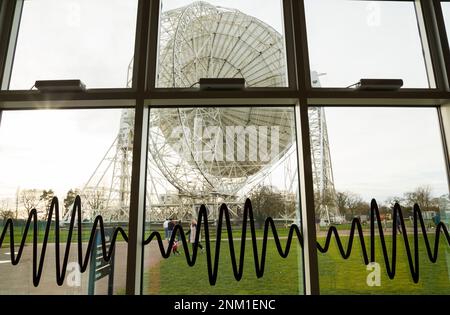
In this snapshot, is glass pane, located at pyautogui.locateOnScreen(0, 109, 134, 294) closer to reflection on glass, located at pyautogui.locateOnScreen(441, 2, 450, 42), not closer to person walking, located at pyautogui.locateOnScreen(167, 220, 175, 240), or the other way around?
person walking, located at pyautogui.locateOnScreen(167, 220, 175, 240)

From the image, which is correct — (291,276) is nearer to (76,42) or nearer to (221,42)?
(221,42)

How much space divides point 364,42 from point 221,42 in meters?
0.96

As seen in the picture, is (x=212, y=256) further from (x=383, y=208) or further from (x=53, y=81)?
(x=53, y=81)

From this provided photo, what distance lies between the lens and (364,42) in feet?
6.36

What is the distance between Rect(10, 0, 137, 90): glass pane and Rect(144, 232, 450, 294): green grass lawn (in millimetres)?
1159

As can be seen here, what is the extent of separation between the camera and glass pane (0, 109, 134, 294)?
5.25ft

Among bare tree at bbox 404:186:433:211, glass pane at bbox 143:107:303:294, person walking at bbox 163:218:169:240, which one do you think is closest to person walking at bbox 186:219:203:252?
glass pane at bbox 143:107:303:294

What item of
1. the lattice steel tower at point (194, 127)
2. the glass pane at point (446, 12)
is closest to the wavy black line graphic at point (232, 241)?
the lattice steel tower at point (194, 127)

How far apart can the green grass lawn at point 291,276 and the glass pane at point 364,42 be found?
1004mm

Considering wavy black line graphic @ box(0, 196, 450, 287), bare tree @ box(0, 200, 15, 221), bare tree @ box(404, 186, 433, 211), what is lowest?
wavy black line graphic @ box(0, 196, 450, 287)

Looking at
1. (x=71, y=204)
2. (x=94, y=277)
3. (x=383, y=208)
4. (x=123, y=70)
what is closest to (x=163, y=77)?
(x=123, y=70)

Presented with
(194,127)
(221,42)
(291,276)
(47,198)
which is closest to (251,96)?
(194,127)

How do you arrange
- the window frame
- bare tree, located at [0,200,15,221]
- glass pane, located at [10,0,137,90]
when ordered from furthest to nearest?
glass pane, located at [10,0,137,90] < bare tree, located at [0,200,15,221] < the window frame
